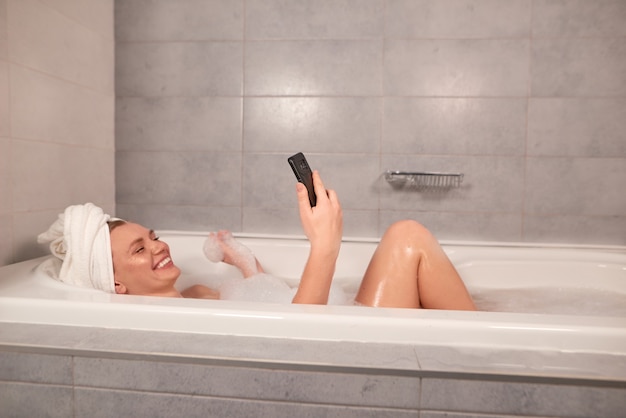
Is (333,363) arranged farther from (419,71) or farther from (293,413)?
(419,71)

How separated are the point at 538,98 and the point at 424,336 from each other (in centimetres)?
151

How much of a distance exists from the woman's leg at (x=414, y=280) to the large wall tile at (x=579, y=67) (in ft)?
3.66

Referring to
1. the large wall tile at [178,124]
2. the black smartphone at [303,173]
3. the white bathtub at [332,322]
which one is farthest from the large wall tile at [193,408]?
the large wall tile at [178,124]

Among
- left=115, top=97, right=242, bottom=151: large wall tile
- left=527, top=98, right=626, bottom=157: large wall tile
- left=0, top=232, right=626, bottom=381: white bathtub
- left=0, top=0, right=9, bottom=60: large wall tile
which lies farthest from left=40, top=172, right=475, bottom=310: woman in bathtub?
left=527, top=98, right=626, bottom=157: large wall tile

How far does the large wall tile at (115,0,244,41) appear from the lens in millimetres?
1921

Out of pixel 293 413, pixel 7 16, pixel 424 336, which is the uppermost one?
pixel 7 16

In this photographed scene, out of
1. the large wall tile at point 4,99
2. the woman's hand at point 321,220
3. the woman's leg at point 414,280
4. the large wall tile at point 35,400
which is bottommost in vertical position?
the large wall tile at point 35,400

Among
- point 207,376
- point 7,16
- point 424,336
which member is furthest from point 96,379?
point 7,16

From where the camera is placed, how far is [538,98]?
1.83 metres

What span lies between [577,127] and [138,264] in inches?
72.2

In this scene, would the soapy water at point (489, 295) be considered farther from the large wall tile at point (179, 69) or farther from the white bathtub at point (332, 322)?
the large wall tile at point (179, 69)

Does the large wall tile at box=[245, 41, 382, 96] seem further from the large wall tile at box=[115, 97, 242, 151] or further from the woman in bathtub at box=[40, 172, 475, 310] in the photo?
the woman in bathtub at box=[40, 172, 475, 310]

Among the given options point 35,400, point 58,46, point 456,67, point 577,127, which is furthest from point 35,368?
point 577,127

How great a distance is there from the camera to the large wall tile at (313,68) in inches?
73.9
